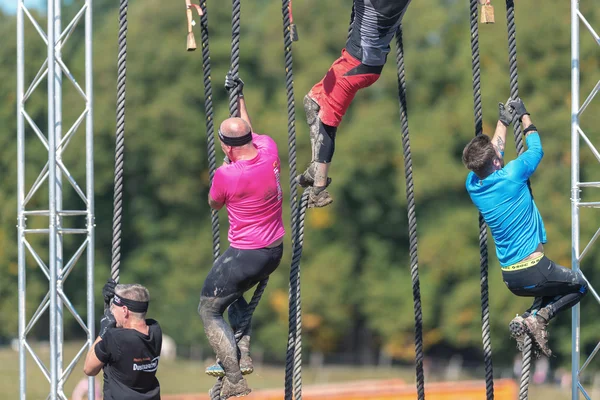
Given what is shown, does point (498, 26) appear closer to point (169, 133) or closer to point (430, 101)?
point (430, 101)

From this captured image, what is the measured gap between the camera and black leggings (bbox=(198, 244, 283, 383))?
620 centimetres

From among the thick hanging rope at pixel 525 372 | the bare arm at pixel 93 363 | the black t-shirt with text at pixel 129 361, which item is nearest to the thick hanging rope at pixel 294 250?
the black t-shirt with text at pixel 129 361

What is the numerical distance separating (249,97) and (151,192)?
535 cm

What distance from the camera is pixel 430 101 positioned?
30.7 metres

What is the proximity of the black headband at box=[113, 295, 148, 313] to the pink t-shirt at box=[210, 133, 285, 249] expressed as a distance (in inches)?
25.9

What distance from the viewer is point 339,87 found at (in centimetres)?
672

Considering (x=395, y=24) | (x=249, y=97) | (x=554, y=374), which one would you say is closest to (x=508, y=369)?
(x=554, y=374)

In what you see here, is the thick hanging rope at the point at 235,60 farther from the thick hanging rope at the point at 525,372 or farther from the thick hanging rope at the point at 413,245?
the thick hanging rope at the point at 525,372

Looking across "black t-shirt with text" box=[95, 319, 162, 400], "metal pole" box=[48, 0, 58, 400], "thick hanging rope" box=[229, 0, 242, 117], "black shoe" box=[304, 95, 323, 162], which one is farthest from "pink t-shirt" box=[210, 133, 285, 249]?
"metal pole" box=[48, 0, 58, 400]

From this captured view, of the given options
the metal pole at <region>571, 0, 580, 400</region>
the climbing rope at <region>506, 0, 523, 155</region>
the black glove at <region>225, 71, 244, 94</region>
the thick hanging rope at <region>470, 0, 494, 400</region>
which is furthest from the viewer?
the metal pole at <region>571, 0, 580, 400</region>

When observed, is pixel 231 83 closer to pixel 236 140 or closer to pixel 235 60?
pixel 235 60

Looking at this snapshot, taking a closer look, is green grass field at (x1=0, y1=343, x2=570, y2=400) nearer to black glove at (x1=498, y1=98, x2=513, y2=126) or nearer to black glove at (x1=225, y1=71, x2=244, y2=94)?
black glove at (x1=498, y1=98, x2=513, y2=126)

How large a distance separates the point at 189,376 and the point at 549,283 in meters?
24.5

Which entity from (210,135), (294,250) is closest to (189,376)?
(294,250)
